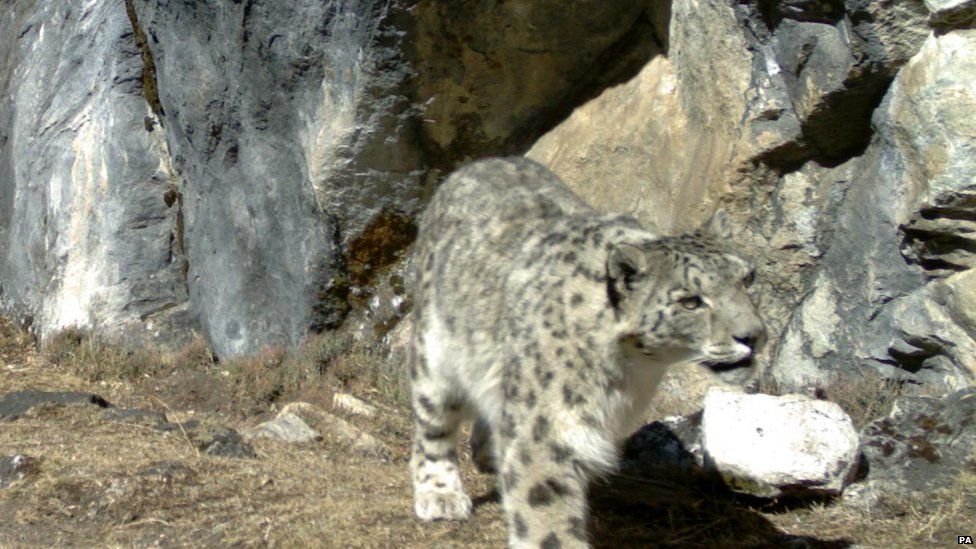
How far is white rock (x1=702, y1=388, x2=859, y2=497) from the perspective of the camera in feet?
22.9

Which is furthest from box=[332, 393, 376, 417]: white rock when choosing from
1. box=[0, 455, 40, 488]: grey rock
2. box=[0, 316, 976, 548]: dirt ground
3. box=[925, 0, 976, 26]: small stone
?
box=[925, 0, 976, 26]: small stone

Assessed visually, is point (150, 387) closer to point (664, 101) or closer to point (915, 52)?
point (664, 101)

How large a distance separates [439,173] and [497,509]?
4291 millimetres

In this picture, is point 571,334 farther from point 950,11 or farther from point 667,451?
point 950,11

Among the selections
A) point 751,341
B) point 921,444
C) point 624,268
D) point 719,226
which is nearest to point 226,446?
point 624,268

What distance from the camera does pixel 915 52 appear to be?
7949 millimetres

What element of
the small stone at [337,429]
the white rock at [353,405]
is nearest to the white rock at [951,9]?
the small stone at [337,429]

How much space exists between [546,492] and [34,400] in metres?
5.12

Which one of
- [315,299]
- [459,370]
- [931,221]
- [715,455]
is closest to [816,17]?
[931,221]

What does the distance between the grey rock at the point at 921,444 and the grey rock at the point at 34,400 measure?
572 cm

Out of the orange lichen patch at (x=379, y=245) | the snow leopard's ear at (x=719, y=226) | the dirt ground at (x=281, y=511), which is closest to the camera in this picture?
the snow leopard's ear at (x=719, y=226)

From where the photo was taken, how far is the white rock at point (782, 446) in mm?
6980

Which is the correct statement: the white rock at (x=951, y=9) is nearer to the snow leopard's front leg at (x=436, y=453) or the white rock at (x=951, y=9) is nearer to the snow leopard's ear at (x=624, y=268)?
the snow leopard's ear at (x=624, y=268)

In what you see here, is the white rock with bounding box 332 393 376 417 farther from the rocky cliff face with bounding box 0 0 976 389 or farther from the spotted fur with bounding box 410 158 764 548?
the spotted fur with bounding box 410 158 764 548
